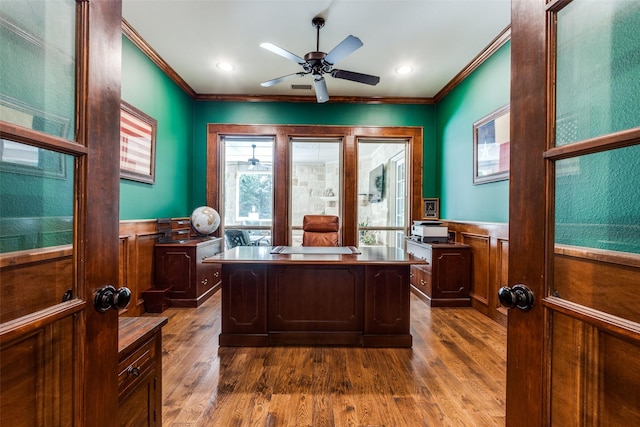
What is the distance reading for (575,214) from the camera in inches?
28.4

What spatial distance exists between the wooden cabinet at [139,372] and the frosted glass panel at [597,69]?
1.53 meters

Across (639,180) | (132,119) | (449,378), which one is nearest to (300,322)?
(449,378)

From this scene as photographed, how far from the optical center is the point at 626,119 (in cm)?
60

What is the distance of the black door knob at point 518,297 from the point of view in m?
0.78

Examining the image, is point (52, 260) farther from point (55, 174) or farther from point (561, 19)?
point (561, 19)

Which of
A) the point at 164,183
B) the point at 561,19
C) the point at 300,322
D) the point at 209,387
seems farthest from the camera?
the point at 164,183

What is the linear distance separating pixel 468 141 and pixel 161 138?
13.4 ft

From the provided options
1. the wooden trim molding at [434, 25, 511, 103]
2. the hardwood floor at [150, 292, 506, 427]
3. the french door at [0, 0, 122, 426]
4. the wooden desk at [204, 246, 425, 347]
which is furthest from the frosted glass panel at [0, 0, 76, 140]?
the wooden trim molding at [434, 25, 511, 103]

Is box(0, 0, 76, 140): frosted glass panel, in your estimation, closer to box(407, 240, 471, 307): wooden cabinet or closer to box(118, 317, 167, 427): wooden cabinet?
box(118, 317, 167, 427): wooden cabinet

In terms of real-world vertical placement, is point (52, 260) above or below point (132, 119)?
below

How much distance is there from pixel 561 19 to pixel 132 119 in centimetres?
357

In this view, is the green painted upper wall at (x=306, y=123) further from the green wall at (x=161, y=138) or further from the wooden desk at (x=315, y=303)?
the wooden desk at (x=315, y=303)

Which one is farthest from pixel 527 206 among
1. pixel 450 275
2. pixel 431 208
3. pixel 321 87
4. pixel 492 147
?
pixel 431 208

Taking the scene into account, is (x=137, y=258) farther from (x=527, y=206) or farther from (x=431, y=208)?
(x=431, y=208)
